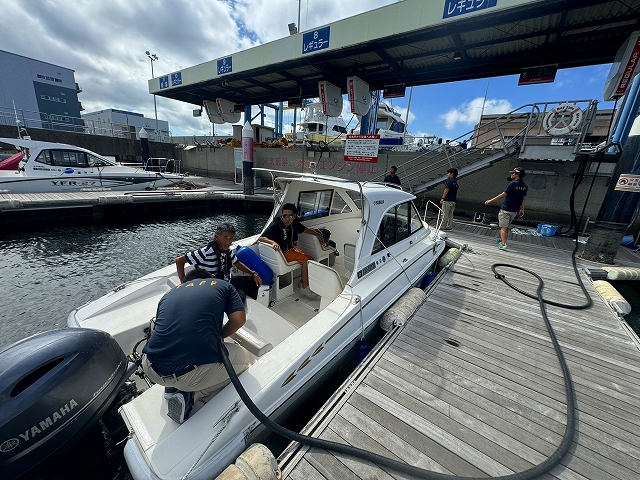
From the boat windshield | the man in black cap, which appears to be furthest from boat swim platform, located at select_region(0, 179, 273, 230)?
the man in black cap

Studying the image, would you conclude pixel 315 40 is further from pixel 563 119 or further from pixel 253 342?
pixel 253 342

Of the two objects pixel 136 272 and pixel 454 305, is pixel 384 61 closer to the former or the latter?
pixel 454 305

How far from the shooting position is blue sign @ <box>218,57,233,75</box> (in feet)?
44.8

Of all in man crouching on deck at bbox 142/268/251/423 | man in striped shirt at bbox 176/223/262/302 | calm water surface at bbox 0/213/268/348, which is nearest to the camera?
man crouching on deck at bbox 142/268/251/423

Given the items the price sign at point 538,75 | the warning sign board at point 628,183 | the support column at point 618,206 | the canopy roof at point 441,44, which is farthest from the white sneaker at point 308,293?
the price sign at point 538,75

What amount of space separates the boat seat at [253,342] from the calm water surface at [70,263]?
3.78 metres

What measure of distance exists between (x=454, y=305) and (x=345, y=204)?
2297mm

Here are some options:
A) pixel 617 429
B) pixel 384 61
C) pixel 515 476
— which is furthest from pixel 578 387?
pixel 384 61

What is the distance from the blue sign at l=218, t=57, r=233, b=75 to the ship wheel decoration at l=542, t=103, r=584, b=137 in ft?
45.9

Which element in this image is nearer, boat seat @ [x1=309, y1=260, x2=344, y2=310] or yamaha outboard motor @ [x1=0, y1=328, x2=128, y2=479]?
yamaha outboard motor @ [x1=0, y1=328, x2=128, y2=479]

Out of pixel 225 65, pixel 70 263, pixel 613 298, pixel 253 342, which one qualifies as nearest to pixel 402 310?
pixel 253 342

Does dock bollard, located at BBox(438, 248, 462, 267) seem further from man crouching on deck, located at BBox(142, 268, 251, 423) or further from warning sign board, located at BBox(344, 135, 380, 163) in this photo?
warning sign board, located at BBox(344, 135, 380, 163)

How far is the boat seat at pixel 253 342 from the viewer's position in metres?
2.34

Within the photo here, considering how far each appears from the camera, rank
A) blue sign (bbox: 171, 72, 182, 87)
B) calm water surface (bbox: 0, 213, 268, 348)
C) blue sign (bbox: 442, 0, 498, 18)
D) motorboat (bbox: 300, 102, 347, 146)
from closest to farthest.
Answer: calm water surface (bbox: 0, 213, 268, 348) → blue sign (bbox: 442, 0, 498, 18) → blue sign (bbox: 171, 72, 182, 87) → motorboat (bbox: 300, 102, 347, 146)
